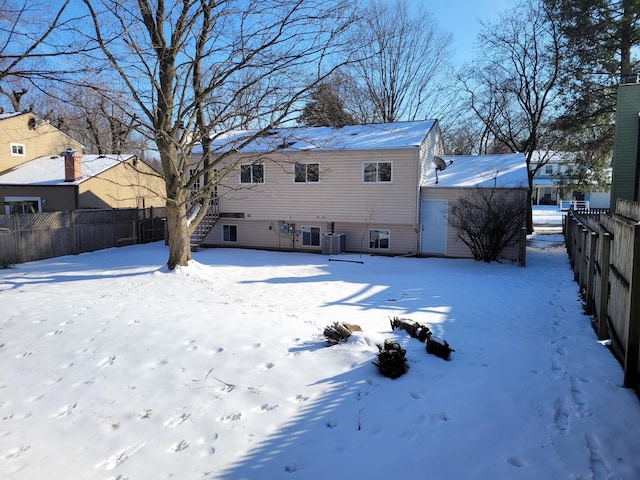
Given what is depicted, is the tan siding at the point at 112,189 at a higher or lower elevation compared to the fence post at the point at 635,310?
higher

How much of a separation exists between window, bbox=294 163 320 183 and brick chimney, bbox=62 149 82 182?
39.8ft

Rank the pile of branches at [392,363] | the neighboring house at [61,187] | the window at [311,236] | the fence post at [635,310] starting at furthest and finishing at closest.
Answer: the neighboring house at [61,187]
the window at [311,236]
the pile of branches at [392,363]
the fence post at [635,310]

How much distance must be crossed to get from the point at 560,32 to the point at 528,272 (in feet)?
53.3

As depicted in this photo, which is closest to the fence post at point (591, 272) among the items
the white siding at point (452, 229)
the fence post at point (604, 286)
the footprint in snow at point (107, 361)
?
the fence post at point (604, 286)

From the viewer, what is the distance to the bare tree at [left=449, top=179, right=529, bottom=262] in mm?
14703

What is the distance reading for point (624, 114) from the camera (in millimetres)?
15398

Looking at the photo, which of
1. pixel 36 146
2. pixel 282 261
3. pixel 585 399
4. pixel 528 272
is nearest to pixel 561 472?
pixel 585 399

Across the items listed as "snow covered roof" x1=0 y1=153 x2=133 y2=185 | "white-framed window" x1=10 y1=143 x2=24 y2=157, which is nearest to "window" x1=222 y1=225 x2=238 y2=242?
"snow covered roof" x1=0 y1=153 x2=133 y2=185

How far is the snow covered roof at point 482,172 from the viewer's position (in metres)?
16.6

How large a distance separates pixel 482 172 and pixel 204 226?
1277 cm

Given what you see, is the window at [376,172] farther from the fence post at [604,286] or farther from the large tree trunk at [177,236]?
the fence post at [604,286]

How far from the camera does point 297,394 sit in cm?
473

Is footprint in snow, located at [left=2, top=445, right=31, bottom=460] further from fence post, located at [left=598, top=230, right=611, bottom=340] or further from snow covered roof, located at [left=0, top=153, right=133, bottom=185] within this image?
snow covered roof, located at [left=0, top=153, right=133, bottom=185]

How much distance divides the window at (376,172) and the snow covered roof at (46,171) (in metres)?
12.8
